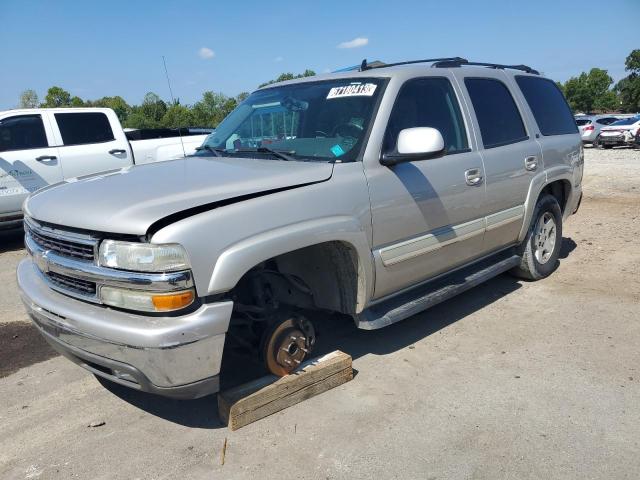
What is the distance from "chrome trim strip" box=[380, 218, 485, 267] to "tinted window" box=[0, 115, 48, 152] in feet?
21.6

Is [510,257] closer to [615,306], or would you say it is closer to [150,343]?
[615,306]

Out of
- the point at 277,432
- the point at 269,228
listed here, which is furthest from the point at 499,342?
the point at 269,228

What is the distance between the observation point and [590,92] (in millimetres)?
62250

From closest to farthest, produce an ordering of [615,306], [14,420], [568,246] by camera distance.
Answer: [14,420] < [615,306] < [568,246]

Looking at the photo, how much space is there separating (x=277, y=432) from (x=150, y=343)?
946 millimetres

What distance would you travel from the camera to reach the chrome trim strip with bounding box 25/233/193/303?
249cm

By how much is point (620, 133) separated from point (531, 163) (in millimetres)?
20643

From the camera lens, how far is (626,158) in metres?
17.5

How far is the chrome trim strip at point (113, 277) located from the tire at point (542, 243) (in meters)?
3.62

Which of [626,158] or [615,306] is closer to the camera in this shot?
[615,306]

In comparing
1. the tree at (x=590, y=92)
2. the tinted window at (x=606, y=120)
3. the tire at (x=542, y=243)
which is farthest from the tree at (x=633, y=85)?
the tire at (x=542, y=243)

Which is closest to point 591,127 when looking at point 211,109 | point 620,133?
point 620,133

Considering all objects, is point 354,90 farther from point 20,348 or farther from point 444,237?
point 20,348

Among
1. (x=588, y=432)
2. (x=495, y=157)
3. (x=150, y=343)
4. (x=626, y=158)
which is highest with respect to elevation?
(x=495, y=157)
